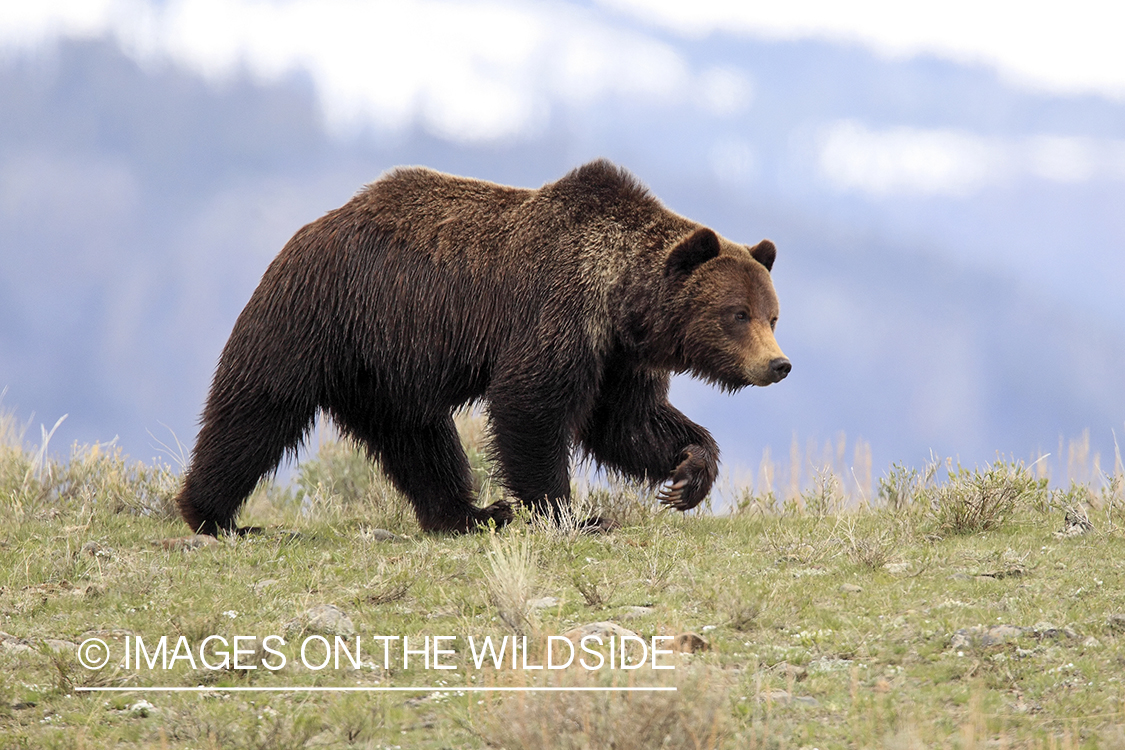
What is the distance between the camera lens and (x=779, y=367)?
7617mm

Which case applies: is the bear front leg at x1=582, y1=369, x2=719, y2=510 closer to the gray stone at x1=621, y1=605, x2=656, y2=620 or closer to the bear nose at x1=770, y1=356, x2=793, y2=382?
the bear nose at x1=770, y1=356, x2=793, y2=382

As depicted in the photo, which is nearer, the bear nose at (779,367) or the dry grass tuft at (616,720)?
the dry grass tuft at (616,720)

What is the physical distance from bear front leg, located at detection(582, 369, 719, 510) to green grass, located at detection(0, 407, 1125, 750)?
386 millimetres

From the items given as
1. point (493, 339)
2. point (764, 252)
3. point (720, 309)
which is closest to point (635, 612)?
point (720, 309)

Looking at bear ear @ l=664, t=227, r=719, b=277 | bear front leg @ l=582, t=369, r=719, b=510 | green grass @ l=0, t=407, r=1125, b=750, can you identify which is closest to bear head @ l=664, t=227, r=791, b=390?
bear ear @ l=664, t=227, r=719, b=277

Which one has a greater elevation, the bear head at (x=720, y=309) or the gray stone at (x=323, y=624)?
the bear head at (x=720, y=309)

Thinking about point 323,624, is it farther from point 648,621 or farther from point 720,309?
point 720,309

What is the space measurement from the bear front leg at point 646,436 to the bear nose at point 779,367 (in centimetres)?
104

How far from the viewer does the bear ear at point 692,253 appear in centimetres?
775

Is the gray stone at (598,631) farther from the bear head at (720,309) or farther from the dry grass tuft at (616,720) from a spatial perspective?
the bear head at (720,309)

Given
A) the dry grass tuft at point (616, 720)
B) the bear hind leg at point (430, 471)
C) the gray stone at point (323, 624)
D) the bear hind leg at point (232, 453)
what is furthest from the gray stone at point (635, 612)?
the bear hind leg at point (232, 453)

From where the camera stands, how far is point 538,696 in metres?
4.01

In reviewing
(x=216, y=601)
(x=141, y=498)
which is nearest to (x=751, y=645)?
(x=216, y=601)

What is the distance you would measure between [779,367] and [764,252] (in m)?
1.10
